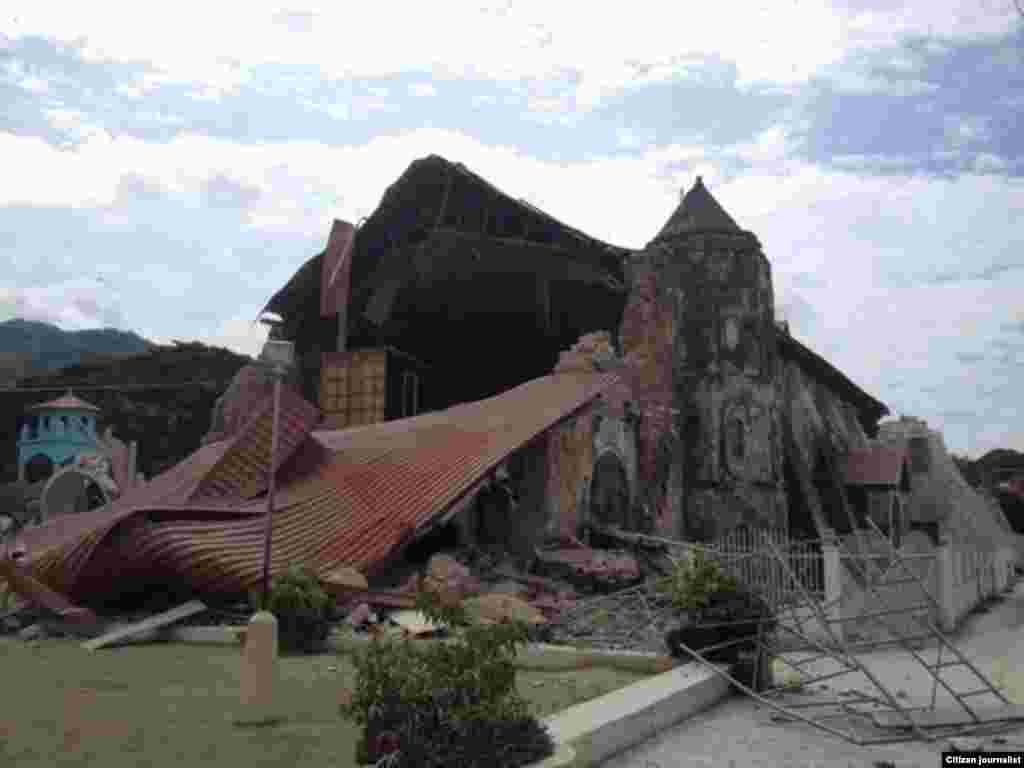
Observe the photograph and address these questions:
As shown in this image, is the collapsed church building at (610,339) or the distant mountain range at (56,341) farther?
the distant mountain range at (56,341)

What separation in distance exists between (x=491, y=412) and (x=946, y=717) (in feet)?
33.6

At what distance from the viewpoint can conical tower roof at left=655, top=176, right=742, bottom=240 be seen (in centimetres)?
2028

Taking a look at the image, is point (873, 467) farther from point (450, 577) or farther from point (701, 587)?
point (701, 587)

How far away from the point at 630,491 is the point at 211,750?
38.7ft

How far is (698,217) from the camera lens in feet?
67.7

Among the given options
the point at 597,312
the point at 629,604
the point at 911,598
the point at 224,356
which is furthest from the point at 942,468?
the point at 224,356

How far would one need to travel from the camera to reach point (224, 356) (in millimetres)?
41219

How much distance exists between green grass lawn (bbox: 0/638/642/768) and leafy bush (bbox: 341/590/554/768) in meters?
0.53

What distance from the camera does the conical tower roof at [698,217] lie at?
2028 centimetres

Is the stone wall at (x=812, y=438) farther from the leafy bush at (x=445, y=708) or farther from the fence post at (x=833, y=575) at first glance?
the leafy bush at (x=445, y=708)

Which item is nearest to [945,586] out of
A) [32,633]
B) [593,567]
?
[593,567]

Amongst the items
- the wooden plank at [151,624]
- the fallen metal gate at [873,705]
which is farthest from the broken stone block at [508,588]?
the fallen metal gate at [873,705]

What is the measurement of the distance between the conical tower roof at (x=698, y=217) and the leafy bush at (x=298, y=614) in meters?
13.0

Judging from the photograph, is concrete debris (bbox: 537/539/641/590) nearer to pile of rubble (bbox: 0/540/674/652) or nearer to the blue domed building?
pile of rubble (bbox: 0/540/674/652)
